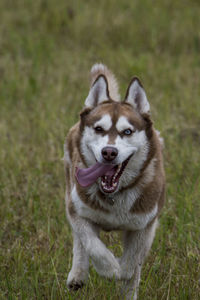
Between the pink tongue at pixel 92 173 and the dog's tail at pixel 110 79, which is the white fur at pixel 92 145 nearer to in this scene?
the pink tongue at pixel 92 173

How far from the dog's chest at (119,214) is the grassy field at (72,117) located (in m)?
0.33

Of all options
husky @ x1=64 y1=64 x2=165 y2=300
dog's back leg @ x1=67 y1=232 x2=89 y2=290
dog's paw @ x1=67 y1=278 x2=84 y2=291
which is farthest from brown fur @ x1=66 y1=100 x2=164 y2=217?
dog's paw @ x1=67 y1=278 x2=84 y2=291

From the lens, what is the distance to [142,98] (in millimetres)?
4523

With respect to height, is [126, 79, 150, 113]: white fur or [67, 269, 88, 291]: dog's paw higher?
[126, 79, 150, 113]: white fur

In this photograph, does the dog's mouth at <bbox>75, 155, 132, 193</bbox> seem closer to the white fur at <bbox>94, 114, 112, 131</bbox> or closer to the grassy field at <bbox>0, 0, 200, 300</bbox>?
the white fur at <bbox>94, 114, 112, 131</bbox>

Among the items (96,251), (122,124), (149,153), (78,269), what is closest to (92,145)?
(122,124)

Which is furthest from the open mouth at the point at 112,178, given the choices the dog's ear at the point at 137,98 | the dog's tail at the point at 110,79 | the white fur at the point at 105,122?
the dog's tail at the point at 110,79

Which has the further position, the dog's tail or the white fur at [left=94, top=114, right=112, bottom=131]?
the dog's tail

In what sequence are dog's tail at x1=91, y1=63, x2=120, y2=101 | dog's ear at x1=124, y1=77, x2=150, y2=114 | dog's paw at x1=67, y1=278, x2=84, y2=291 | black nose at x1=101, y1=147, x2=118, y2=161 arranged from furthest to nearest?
dog's tail at x1=91, y1=63, x2=120, y2=101 < dog's ear at x1=124, y1=77, x2=150, y2=114 < dog's paw at x1=67, y1=278, x2=84, y2=291 < black nose at x1=101, y1=147, x2=118, y2=161

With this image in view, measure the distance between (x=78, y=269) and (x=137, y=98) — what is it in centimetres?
130

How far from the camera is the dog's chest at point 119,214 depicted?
4336 mm

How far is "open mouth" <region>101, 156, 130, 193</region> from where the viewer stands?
13.8 feet

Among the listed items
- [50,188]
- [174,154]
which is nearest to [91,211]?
[50,188]

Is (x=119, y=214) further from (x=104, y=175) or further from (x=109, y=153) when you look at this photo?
(x=109, y=153)
